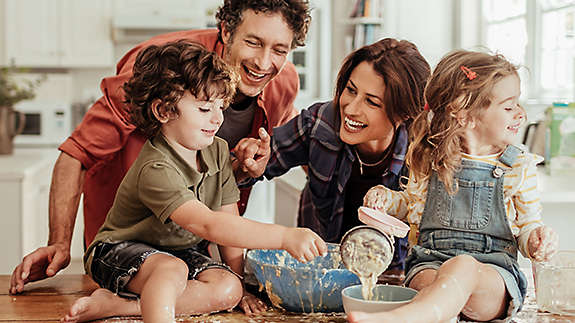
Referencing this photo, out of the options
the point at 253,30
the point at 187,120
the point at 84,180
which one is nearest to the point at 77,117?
the point at 84,180

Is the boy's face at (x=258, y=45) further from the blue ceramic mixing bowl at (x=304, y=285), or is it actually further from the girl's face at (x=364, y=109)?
the blue ceramic mixing bowl at (x=304, y=285)

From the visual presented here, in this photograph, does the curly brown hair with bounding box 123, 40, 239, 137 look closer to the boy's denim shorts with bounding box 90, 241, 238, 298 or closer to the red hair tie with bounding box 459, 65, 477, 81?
the boy's denim shorts with bounding box 90, 241, 238, 298

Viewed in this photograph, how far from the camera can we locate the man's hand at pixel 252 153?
1.55 m

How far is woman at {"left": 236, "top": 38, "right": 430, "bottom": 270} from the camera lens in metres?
1.57

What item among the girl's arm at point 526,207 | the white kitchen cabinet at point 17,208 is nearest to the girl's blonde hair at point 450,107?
the girl's arm at point 526,207

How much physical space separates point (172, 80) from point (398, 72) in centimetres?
54

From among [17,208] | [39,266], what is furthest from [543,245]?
[17,208]

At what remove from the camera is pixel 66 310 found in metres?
1.29

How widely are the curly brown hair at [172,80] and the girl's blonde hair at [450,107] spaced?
404 mm

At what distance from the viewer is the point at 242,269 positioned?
1.45 metres

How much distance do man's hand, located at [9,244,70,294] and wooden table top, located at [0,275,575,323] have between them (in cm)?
2

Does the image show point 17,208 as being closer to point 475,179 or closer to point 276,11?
point 276,11

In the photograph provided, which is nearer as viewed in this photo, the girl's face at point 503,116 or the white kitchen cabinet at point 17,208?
the girl's face at point 503,116

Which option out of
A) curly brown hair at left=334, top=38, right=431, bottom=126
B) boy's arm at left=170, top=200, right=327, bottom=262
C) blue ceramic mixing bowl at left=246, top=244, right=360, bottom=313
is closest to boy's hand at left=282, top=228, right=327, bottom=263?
boy's arm at left=170, top=200, right=327, bottom=262
